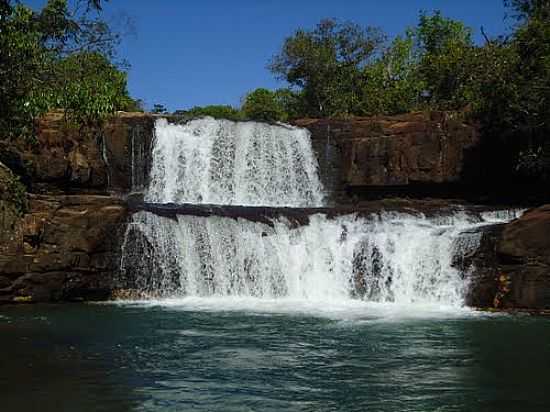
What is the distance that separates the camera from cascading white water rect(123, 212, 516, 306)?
18969mm

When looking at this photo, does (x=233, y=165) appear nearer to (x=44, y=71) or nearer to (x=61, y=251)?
(x=61, y=251)

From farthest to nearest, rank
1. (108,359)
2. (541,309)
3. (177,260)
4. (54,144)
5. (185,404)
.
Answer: (54,144) → (177,260) → (541,309) → (108,359) → (185,404)

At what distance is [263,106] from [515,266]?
4339 centimetres

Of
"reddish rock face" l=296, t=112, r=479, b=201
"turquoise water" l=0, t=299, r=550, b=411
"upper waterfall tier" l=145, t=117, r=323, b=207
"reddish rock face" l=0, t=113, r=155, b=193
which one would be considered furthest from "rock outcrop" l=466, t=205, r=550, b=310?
"reddish rock face" l=0, t=113, r=155, b=193

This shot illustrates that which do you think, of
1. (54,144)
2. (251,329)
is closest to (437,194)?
(54,144)

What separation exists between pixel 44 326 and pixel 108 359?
4001 mm

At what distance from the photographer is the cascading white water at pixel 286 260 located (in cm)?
1897

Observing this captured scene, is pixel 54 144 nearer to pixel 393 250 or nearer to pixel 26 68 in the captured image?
pixel 393 250

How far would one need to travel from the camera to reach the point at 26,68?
8633mm

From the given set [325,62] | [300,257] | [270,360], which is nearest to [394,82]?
[325,62]

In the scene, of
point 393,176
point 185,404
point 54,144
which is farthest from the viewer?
point 393,176

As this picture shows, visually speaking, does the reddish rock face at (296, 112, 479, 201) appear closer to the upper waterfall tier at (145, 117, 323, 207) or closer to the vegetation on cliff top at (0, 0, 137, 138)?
the upper waterfall tier at (145, 117, 323, 207)

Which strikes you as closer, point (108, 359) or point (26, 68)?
point (26, 68)

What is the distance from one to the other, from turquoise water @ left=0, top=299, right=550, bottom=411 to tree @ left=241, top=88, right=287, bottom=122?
4071 cm
